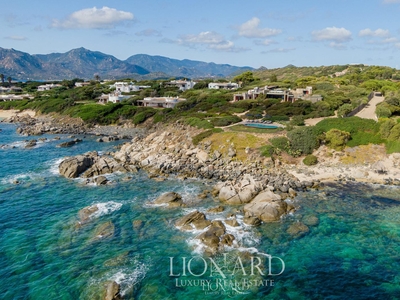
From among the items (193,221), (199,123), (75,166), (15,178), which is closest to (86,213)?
(193,221)

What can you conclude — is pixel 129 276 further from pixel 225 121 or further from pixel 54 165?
pixel 225 121

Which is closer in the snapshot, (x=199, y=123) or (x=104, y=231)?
(x=104, y=231)

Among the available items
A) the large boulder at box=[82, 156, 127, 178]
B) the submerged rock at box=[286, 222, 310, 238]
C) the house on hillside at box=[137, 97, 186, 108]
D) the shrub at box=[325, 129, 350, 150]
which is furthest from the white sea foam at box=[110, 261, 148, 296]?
the house on hillside at box=[137, 97, 186, 108]

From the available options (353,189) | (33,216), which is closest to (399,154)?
(353,189)

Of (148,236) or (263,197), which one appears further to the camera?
(263,197)

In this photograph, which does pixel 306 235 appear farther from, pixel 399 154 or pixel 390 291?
pixel 399 154

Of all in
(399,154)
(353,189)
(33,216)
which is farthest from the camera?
(399,154)

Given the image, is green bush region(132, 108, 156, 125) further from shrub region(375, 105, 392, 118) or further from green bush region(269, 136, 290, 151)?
shrub region(375, 105, 392, 118)
